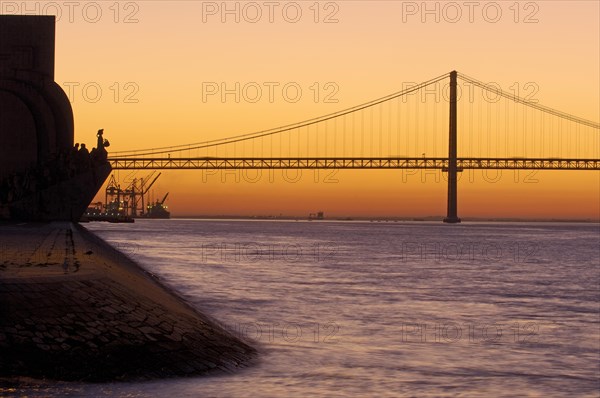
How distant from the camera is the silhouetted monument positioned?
117ft

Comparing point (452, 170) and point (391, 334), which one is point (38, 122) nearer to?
point (391, 334)

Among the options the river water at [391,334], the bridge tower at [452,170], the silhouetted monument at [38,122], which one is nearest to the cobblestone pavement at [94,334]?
the river water at [391,334]

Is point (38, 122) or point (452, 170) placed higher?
point (452, 170)

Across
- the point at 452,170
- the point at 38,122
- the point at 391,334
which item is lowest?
the point at 391,334

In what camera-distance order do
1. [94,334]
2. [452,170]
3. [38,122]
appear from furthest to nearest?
[452,170], [38,122], [94,334]

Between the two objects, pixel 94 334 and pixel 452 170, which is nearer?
pixel 94 334

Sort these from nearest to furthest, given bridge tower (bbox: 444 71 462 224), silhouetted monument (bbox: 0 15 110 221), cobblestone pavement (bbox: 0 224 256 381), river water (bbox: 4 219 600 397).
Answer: cobblestone pavement (bbox: 0 224 256 381)
river water (bbox: 4 219 600 397)
silhouetted monument (bbox: 0 15 110 221)
bridge tower (bbox: 444 71 462 224)

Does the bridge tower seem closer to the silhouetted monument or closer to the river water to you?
the silhouetted monument

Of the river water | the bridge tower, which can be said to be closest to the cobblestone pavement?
the river water

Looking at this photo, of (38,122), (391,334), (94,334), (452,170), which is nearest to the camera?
(94,334)

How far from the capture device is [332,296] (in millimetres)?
23031

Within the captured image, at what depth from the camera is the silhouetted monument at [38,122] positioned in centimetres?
3581

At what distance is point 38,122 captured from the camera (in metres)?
37.9

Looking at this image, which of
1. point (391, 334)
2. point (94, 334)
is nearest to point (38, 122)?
point (391, 334)
